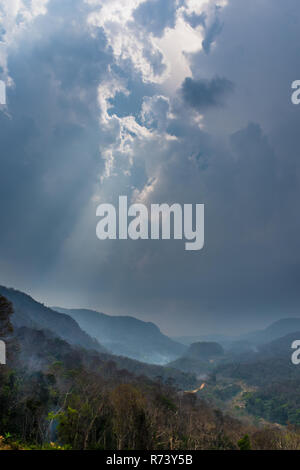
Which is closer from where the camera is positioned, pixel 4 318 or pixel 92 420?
pixel 92 420

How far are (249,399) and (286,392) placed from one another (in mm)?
37894

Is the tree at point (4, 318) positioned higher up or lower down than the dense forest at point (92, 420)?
higher up

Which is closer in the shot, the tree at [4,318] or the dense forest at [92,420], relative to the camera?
the dense forest at [92,420]

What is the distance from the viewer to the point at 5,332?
39.3m

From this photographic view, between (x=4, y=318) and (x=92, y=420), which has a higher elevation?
(x=4, y=318)

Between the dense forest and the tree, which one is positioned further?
the tree

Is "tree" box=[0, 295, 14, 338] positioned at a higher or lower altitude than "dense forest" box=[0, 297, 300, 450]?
higher

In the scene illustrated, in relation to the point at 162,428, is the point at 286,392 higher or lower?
lower

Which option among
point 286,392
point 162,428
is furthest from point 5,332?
point 286,392

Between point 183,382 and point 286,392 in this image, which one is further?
point 183,382
